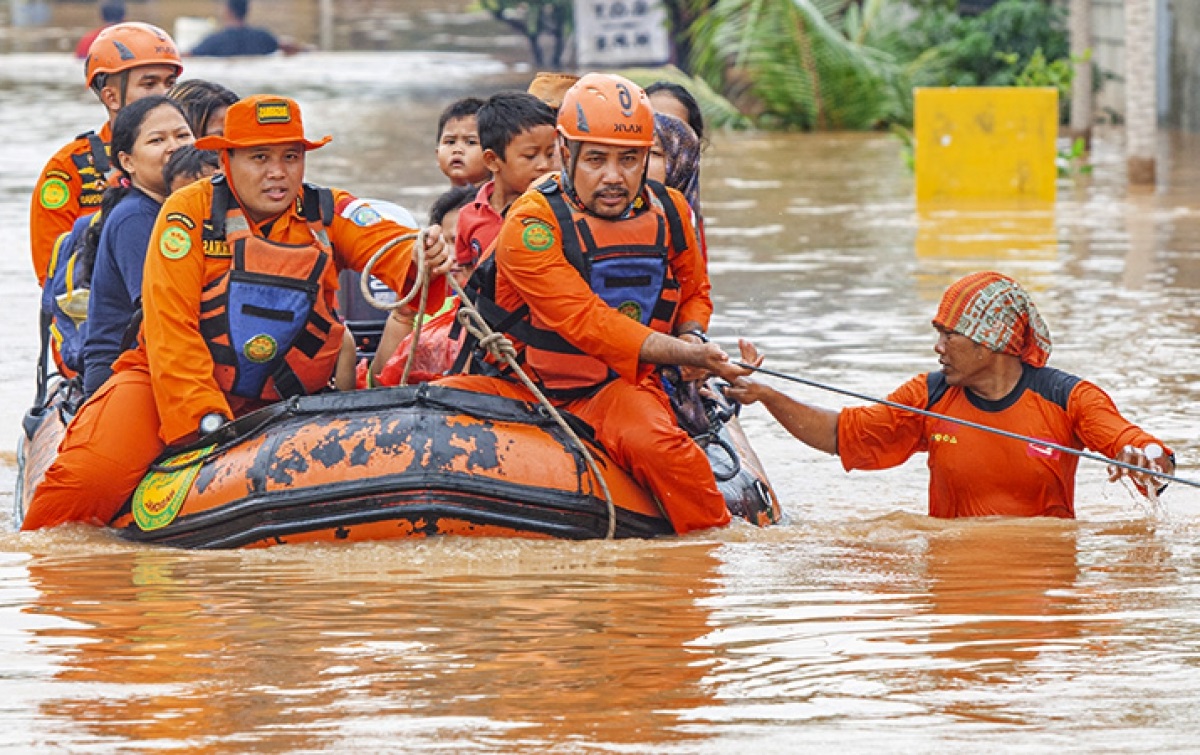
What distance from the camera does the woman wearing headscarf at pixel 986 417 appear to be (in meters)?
7.00

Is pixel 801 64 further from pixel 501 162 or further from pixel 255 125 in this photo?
pixel 255 125

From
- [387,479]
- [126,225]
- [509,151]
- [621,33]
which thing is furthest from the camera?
[621,33]

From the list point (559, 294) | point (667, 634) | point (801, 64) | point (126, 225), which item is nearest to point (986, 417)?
point (559, 294)

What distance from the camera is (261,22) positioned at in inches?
1811

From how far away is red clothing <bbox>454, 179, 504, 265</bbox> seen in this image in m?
7.75

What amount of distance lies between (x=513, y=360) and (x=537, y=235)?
0.42 m

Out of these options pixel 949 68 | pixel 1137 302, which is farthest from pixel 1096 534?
pixel 949 68

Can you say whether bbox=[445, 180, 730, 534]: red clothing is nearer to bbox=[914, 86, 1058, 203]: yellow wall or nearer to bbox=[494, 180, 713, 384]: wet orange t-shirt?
bbox=[494, 180, 713, 384]: wet orange t-shirt

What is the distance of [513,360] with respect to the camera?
7094 millimetres

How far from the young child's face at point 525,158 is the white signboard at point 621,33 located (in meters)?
22.2

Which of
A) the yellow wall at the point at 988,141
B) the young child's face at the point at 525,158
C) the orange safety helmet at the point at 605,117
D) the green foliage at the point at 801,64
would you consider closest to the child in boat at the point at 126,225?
the young child's face at the point at 525,158

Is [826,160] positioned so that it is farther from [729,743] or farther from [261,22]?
[261,22]

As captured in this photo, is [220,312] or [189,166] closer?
[220,312]

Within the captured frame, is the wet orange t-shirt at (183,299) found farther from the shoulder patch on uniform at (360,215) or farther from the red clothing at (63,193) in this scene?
the red clothing at (63,193)
